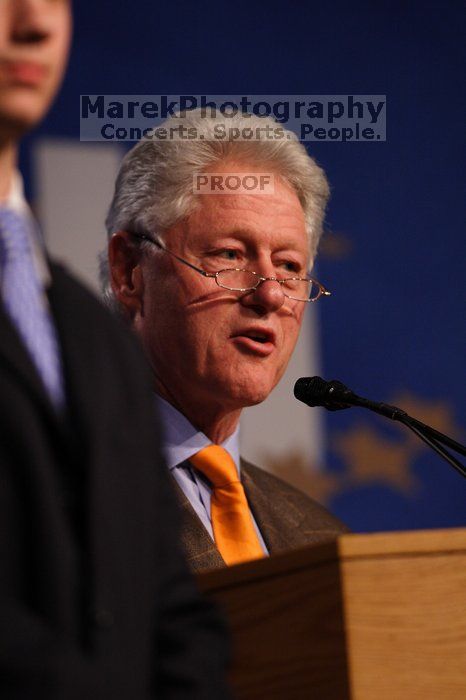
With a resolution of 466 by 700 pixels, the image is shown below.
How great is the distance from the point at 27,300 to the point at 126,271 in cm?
150

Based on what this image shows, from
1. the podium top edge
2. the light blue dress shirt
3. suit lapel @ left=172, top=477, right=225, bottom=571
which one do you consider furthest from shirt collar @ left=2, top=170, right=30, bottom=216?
the light blue dress shirt

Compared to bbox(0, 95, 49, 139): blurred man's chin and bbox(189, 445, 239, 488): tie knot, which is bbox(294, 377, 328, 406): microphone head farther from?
bbox(0, 95, 49, 139): blurred man's chin

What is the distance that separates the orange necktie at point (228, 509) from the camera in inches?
79.3

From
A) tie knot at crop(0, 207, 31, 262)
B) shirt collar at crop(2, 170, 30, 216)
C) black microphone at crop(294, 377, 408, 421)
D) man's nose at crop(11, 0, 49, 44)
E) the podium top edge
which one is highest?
man's nose at crop(11, 0, 49, 44)

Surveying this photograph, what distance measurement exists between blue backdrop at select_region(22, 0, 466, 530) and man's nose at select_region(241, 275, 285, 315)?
0.65m

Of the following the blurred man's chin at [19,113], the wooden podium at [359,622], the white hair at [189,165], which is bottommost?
the wooden podium at [359,622]

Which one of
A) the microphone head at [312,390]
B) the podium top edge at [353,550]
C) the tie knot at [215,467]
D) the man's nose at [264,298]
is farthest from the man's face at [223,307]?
the podium top edge at [353,550]

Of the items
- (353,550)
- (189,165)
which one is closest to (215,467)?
(189,165)

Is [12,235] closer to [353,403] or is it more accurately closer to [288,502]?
[353,403]

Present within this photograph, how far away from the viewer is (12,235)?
943mm

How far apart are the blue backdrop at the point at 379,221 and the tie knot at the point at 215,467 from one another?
2.79 ft

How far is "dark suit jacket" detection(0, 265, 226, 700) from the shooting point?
83 cm

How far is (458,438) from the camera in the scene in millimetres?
3109

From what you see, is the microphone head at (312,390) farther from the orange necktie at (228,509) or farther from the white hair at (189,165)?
the white hair at (189,165)
